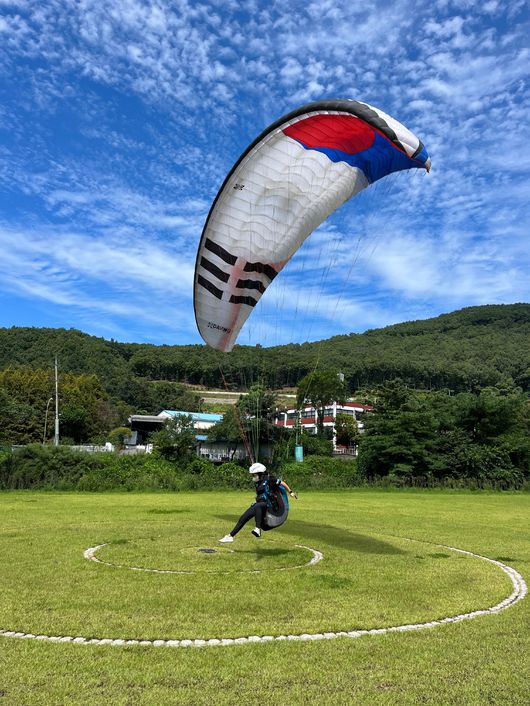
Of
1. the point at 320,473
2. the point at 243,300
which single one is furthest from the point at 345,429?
the point at 243,300

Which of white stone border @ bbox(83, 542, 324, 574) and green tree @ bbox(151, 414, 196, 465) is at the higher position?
green tree @ bbox(151, 414, 196, 465)

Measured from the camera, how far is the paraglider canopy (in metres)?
9.98

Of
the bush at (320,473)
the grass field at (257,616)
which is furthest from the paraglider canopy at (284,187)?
the bush at (320,473)

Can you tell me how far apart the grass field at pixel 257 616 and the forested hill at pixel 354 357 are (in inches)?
2899

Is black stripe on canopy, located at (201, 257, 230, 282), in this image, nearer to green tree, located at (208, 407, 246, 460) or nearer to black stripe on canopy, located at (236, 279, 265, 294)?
black stripe on canopy, located at (236, 279, 265, 294)

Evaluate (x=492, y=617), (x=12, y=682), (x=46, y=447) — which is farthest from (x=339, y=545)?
(x=46, y=447)

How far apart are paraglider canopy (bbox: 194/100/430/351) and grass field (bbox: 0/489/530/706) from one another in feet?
17.9

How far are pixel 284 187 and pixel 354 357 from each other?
100 m

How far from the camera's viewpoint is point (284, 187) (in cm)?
1095

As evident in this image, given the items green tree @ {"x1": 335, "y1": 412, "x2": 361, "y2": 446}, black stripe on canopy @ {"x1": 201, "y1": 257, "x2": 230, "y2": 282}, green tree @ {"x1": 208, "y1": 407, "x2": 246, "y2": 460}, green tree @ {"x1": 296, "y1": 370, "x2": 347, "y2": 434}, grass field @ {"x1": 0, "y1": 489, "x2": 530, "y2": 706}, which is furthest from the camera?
green tree @ {"x1": 335, "y1": 412, "x2": 361, "y2": 446}

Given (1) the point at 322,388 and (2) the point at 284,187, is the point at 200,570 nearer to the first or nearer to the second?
(2) the point at 284,187

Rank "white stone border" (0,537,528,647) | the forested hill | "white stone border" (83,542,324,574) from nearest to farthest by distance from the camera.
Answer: "white stone border" (0,537,528,647), "white stone border" (83,542,324,574), the forested hill

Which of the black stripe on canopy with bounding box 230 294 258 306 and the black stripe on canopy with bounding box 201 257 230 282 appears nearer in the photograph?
the black stripe on canopy with bounding box 201 257 230 282

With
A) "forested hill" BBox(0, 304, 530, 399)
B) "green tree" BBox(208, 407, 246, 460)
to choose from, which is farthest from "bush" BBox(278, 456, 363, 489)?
"forested hill" BBox(0, 304, 530, 399)
